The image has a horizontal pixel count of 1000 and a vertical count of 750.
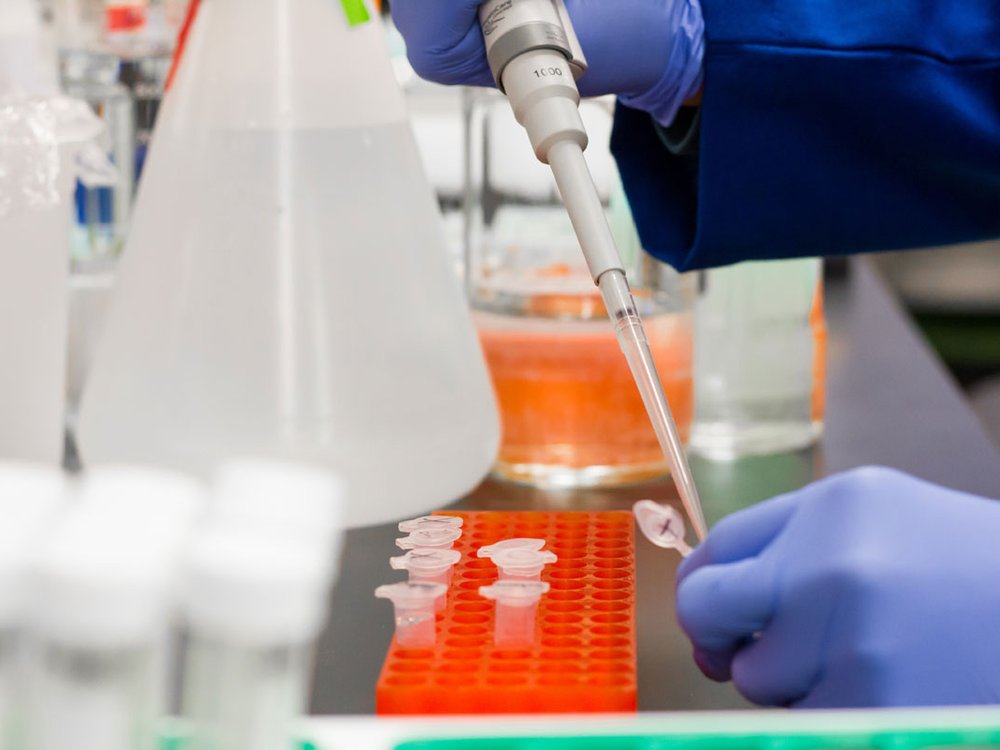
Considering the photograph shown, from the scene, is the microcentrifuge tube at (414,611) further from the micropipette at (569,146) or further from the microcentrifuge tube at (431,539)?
the micropipette at (569,146)

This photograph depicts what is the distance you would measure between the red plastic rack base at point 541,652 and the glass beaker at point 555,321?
277 mm

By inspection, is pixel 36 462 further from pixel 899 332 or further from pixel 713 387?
pixel 899 332

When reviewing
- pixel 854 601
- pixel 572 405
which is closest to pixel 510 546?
pixel 854 601

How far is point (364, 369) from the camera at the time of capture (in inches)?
33.2

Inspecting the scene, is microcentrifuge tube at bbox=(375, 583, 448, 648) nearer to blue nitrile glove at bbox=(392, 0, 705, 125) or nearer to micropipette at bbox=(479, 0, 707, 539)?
micropipette at bbox=(479, 0, 707, 539)

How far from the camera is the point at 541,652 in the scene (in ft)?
1.87

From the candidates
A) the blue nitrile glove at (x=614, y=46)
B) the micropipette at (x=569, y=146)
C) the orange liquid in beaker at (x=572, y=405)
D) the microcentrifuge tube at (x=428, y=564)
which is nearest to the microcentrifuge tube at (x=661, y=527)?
the micropipette at (x=569, y=146)

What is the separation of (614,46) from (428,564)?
1.55ft

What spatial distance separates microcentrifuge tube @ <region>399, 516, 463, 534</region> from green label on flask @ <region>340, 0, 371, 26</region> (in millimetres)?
338

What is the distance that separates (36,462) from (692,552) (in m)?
0.44

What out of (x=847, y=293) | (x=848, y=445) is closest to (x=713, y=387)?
(x=848, y=445)

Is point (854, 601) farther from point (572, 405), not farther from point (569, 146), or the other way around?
point (572, 405)

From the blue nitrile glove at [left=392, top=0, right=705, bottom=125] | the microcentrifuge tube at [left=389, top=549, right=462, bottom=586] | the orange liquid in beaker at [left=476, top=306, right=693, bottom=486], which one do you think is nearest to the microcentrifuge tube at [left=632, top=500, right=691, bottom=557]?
the microcentrifuge tube at [left=389, top=549, right=462, bottom=586]

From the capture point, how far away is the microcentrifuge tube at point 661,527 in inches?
27.6
